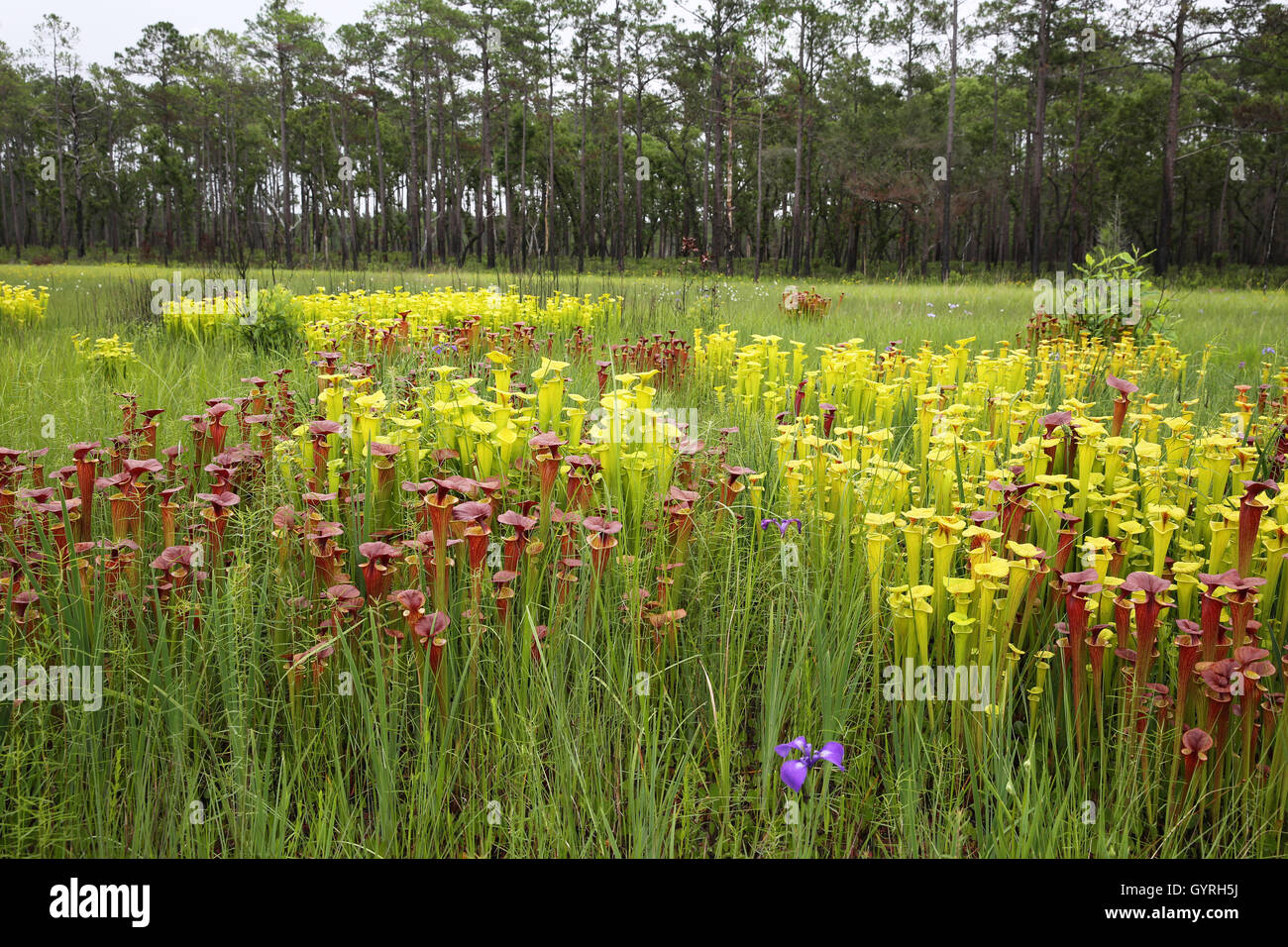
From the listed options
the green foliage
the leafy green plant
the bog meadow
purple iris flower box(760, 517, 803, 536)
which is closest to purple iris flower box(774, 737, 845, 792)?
the bog meadow

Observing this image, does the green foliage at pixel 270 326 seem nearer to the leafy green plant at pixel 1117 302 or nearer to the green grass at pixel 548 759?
the green grass at pixel 548 759

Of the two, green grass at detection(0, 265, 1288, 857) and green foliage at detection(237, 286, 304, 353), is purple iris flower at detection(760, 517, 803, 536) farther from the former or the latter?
green foliage at detection(237, 286, 304, 353)

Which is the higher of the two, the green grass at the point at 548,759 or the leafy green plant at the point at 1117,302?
the leafy green plant at the point at 1117,302

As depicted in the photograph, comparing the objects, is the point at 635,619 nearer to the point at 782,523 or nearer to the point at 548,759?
the point at 548,759

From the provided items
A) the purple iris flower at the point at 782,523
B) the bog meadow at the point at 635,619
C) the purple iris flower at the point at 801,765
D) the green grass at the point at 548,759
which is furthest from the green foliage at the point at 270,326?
the purple iris flower at the point at 801,765

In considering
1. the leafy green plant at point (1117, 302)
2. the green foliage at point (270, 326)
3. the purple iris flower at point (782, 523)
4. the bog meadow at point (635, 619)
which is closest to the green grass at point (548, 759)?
the bog meadow at point (635, 619)

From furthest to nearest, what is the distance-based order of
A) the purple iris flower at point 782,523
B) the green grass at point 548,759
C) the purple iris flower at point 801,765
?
the purple iris flower at point 782,523, the green grass at point 548,759, the purple iris flower at point 801,765

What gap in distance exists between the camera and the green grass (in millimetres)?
1535

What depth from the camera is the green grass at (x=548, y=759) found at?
154 centimetres

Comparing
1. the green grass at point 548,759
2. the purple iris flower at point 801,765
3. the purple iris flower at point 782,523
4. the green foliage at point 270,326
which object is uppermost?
the green foliage at point 270,326

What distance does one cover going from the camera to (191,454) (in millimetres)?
3289

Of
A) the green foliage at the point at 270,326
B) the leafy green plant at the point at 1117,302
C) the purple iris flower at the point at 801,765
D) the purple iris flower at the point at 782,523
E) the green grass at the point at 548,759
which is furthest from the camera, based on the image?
the leafy green plant at the point at 1117,302

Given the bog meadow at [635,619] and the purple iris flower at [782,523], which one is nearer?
the bog meadow at [635,619]

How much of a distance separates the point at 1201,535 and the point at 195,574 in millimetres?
3074
